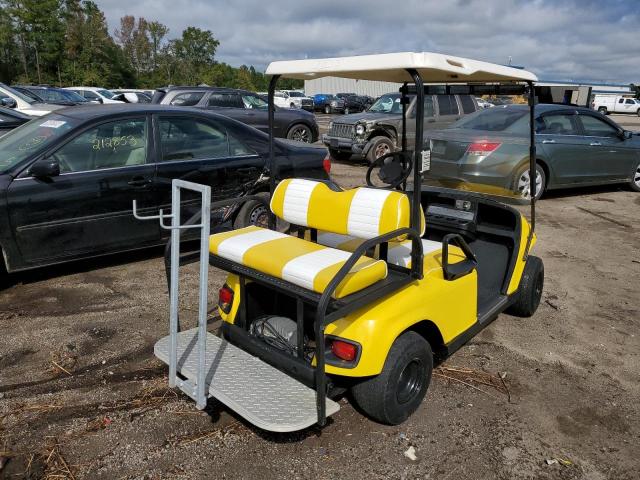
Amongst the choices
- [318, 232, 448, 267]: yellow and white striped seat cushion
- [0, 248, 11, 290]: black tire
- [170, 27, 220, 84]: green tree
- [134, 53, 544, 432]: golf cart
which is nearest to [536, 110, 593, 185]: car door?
[134, 53, 544, 432]: golf cart

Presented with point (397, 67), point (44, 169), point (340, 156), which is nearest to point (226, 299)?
point (397, 67)

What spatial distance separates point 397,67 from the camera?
7.85 ft

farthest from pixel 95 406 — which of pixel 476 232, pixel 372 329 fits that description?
pixel 476 232

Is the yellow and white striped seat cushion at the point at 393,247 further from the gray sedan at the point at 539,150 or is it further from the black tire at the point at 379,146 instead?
the black tire at the point at 379,146

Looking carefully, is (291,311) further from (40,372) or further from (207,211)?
(40,372)

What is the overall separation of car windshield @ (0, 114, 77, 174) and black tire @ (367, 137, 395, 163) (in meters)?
7.08

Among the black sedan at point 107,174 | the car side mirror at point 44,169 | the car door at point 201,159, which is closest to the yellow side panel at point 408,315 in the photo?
the black sedan at point 107,174

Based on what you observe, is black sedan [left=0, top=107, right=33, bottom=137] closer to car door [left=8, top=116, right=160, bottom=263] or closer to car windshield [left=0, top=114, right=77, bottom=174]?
car windshield [left=0, top=114, right=77, bottom=174]

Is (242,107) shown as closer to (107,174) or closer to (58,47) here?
(107,174)

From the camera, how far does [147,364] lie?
3.29 m

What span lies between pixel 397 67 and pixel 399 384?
5.35 feet

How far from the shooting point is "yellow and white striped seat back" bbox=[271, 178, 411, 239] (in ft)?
8.75

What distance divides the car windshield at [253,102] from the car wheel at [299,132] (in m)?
0.93

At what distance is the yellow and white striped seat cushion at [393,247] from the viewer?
2.92 metres
